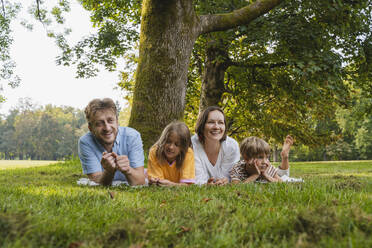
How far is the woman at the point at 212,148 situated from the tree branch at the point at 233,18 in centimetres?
354

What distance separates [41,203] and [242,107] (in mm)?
14045

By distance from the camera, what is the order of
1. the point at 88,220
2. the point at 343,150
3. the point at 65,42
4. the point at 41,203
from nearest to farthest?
the point at 88,220
the point at 41,203
the point at 65,42
the point at 343,150

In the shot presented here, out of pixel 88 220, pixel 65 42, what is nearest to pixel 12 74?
pixel 65 42

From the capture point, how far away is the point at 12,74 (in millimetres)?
17703

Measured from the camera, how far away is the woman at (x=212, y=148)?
521 centimetres

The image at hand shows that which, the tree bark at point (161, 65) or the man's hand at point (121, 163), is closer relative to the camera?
the man's hand at point (121, 163)

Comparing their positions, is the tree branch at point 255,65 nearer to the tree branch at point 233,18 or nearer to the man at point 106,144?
the tree branch at point 233,18

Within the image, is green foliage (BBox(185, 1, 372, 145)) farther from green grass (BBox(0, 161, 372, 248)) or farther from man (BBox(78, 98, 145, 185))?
green grass (BBox(0, 161, 372, 248))

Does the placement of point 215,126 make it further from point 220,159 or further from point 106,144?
point 106,144

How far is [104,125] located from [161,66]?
323 cm

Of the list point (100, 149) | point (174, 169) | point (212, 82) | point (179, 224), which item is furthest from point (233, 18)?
point (179, 224)

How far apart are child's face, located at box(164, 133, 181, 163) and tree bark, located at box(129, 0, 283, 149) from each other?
7.30 feet

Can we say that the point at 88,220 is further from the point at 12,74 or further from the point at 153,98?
the point at 12,74

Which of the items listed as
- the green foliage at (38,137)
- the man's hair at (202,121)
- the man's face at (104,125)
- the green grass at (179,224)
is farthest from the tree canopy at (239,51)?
the green foliage at (38,137)
